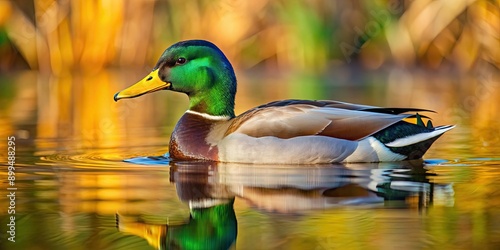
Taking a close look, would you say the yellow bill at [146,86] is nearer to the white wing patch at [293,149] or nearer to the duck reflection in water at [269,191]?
the duck reflection in water at [269,191]

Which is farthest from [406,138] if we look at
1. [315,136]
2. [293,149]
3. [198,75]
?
[198,75]

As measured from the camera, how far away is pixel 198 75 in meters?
7.09

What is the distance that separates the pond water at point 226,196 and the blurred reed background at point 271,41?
4267 millimetres

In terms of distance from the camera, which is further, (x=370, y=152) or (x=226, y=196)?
(x=370, y=152)

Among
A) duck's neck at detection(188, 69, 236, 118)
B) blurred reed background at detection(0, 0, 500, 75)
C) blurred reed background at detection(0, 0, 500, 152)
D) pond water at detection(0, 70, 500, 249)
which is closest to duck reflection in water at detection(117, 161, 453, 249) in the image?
pond water at detection(0, 70, 500, 249)

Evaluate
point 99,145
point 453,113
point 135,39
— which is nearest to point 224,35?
point 135,39

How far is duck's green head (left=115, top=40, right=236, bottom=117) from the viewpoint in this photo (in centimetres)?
705

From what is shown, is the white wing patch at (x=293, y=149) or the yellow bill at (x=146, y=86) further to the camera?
the yellow bill at (x=146, y=86)

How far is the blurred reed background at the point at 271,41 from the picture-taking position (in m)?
13.9

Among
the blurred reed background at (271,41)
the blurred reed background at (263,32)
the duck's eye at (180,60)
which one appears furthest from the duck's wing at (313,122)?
the blurred reed background at (263,32)

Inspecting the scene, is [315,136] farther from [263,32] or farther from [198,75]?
[263,32]

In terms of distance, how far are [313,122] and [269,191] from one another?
4.05ft

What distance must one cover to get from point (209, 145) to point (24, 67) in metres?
9.49

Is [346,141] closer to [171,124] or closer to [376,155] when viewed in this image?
[376,155]
